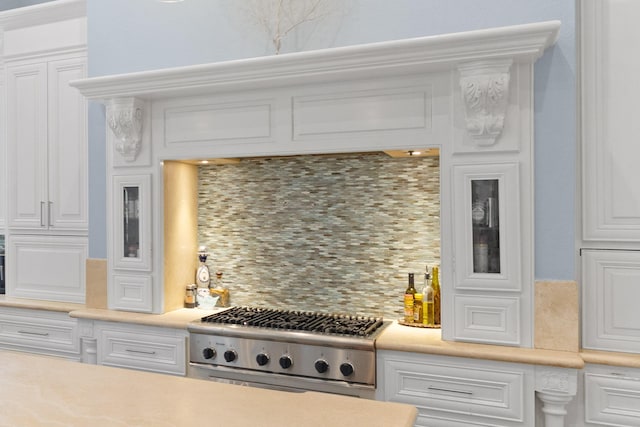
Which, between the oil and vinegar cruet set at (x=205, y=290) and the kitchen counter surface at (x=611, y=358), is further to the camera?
the oil and vinegar cruet set at (x=205, y=290)

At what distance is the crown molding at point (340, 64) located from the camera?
6.96ft

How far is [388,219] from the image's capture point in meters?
2.88

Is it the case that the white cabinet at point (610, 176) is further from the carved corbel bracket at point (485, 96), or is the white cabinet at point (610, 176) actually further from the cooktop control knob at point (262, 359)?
the cooktop control knob at point (262, 359)

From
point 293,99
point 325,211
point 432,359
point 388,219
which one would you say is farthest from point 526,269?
point 293,99

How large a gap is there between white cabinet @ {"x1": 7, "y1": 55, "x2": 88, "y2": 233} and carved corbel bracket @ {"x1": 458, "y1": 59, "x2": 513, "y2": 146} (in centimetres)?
247

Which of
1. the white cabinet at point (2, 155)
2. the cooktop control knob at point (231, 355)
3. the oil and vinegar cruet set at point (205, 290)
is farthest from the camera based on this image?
the white cabinet at point (2, 155)

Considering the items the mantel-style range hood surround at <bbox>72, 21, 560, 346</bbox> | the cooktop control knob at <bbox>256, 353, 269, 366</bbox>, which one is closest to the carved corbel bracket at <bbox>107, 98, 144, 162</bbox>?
the mantel-style range hood surround at <bbox>72, 21, 560, 346</bbox>

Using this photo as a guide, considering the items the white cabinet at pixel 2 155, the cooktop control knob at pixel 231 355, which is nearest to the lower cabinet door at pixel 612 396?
the cooktop control knob at pixel 231 355

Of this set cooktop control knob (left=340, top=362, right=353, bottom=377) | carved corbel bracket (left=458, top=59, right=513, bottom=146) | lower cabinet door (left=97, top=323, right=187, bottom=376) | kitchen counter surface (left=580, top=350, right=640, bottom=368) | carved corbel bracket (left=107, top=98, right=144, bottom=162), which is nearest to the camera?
kitchen counter surface (left=580, top=350, right=640, bottom=368)

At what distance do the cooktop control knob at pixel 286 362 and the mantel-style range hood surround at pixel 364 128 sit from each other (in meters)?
0.78

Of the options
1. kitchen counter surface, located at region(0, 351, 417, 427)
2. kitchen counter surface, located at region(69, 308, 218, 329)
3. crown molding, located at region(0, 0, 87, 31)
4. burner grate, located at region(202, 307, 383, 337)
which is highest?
crown molding, located at region(0, 0, 87, 31)

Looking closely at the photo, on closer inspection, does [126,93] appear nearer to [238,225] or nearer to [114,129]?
[114,129]

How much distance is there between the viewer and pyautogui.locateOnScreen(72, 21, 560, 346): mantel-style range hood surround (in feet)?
7.39

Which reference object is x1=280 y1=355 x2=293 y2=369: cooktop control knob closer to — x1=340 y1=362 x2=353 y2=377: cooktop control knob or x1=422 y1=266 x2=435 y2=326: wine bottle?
x1=340 y1=362 x2=353 y2=377: cooktop control knob
